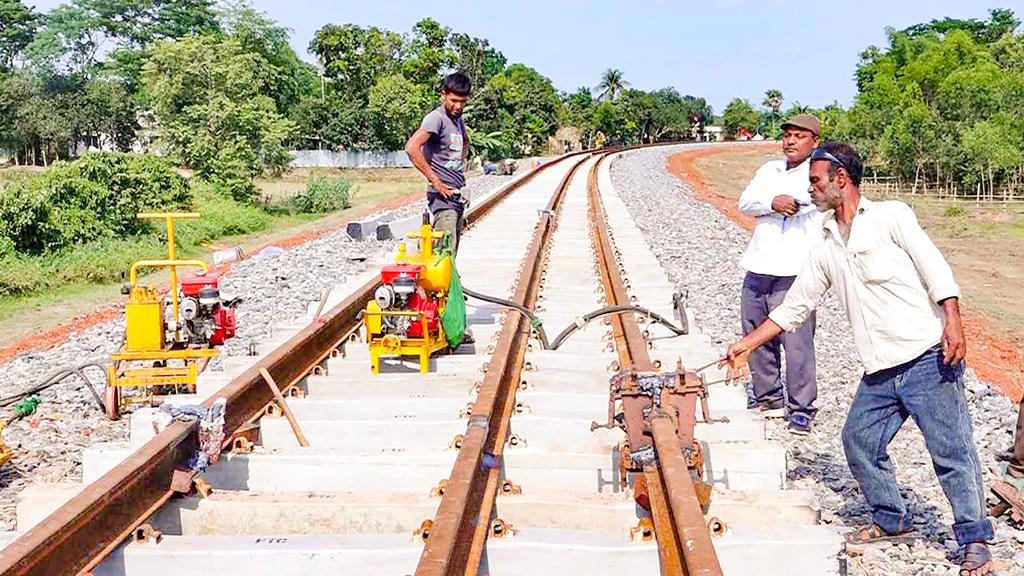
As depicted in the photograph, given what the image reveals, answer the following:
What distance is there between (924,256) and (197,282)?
3.71m

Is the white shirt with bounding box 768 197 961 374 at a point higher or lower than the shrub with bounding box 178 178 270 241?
higher

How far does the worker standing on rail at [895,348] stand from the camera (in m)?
3.59

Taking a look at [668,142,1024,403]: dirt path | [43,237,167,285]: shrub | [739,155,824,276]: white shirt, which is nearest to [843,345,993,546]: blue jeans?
[739,155,824,276]: white shirt

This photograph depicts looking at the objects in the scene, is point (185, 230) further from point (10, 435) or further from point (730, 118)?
point (730, 118)

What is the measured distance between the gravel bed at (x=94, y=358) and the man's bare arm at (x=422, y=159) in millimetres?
256

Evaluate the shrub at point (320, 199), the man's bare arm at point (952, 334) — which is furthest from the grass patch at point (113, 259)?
the man's bare arm at point (952, 334)

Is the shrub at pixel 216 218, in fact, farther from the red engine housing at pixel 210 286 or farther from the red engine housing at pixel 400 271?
the red engine housing at pixel 400 271

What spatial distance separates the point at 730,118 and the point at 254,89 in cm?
10660

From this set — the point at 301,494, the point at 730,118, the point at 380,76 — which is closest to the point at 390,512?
the point at 301,494

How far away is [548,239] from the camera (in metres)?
12.8

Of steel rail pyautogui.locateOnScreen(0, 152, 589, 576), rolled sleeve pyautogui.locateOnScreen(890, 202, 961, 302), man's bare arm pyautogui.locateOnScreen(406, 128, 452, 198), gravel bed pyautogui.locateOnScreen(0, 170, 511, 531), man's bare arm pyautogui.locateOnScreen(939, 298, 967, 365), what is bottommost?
gravel bed pyautogui.locateOnScreen(0, 170, 511, 531)

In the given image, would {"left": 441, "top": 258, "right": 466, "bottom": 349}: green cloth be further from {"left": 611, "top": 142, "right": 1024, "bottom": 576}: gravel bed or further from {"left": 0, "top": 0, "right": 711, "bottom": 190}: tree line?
Result: {"left": 0, "top": 0, "right": 711, "bottom": 190}: tree line

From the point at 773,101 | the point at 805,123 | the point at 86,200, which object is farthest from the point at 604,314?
the point at 773,101

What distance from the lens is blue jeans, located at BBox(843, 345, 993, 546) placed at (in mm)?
3594
